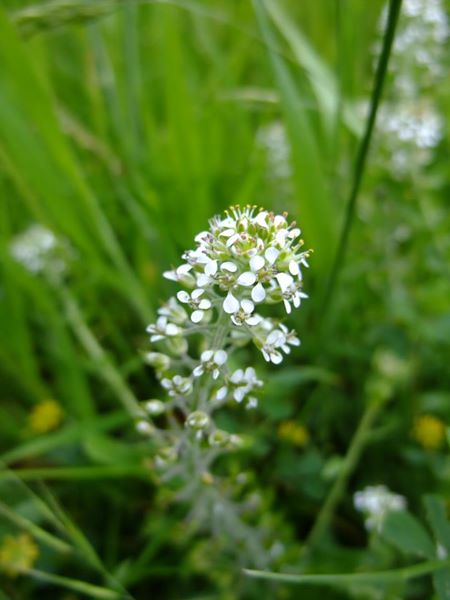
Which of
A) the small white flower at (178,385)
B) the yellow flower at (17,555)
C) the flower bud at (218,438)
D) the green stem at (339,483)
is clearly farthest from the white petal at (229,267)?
the yellow flower at (17,555)

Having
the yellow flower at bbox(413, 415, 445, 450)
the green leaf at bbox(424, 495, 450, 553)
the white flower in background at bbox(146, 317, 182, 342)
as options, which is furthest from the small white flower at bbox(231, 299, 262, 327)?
the yellow flower at bbox(413, 415, 445, 450)

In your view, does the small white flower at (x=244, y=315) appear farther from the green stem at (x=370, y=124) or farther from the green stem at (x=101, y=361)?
the green stem at (x=101, y=361)

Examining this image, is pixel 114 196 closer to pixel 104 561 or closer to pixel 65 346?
pixel 65 346

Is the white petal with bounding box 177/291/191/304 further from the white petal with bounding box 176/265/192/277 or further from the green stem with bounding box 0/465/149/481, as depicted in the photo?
the green stem with bounding box 0/465/149/481

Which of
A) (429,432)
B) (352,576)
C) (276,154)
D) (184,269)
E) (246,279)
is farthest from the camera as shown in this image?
(276,154)

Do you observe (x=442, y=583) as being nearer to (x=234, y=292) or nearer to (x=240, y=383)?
Answer: (x=240, y=383)

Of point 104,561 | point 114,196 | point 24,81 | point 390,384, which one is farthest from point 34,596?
point 24,81

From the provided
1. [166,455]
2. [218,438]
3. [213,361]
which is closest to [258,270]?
[213,361]
